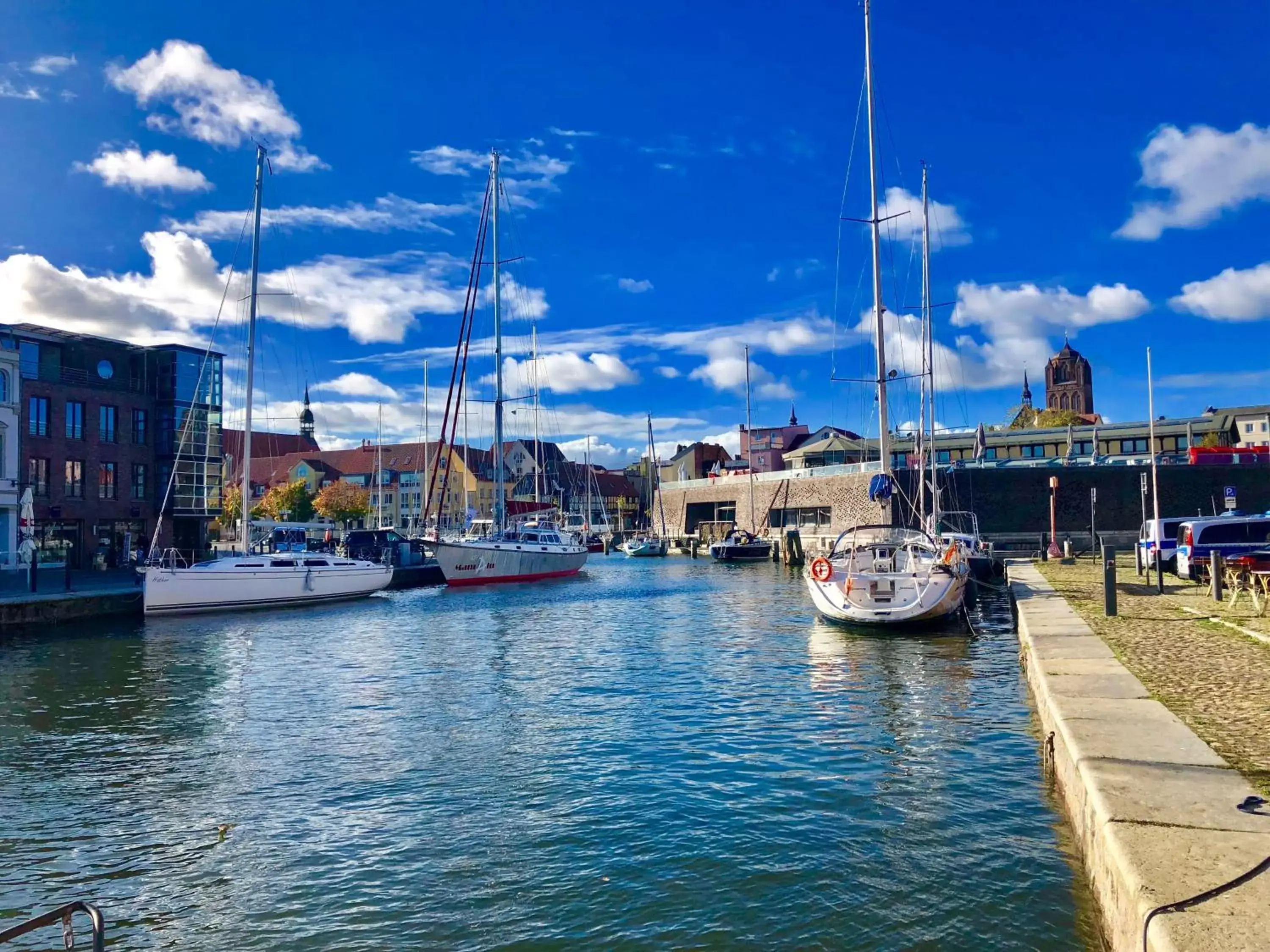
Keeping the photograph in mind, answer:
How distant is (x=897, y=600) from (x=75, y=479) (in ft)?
140

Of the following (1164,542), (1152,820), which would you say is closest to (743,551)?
(1164,542)

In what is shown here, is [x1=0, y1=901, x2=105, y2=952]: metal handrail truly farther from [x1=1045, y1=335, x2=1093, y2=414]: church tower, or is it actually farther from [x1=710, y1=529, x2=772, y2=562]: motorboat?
[x1=1045, y1=335, x2=1093, y2=414]: church tower

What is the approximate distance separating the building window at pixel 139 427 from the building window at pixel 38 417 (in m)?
4.75

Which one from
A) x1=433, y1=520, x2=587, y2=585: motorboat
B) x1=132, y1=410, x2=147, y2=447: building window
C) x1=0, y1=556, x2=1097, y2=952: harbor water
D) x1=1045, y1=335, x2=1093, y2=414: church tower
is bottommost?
x1=0, y1=556, x2=1097, y2=952: harbor water

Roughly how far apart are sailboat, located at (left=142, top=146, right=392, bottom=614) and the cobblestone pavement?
2813cm

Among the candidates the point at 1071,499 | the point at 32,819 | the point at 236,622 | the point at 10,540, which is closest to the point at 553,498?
the point at 1071,499

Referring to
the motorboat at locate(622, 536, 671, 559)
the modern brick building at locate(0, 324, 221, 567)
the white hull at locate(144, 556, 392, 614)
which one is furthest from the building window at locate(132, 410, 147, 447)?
the motorboat at locate(622, 536, 671, 559)

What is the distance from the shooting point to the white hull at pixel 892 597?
23.4 m

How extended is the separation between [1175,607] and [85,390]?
163ft

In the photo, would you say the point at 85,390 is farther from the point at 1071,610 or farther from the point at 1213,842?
the point at 1213,842

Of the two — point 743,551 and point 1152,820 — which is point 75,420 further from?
point 1152,820

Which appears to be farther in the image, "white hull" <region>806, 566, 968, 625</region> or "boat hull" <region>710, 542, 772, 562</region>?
"boat hull" <region>710, 542, 772, 562</region>

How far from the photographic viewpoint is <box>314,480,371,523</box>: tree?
9606 cm

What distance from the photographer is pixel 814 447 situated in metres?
99.8
